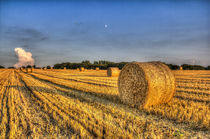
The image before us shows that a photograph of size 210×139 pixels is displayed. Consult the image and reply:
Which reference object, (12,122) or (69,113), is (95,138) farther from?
(12,122)

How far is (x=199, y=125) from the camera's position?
378cm

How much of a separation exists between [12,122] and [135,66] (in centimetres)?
446

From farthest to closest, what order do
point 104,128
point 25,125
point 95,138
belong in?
point 25,125 < point 104,128 < point 95,138

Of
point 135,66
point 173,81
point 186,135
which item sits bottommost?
point 186,135

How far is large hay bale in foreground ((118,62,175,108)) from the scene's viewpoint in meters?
5.47

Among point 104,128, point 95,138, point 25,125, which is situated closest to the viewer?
point 95,138

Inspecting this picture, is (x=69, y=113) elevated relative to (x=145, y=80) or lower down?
lower down

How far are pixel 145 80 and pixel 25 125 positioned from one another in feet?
13.0

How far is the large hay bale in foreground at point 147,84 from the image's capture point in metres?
5.47

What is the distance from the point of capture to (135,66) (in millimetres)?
6180

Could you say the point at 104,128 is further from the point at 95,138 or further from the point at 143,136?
the point at 143,136

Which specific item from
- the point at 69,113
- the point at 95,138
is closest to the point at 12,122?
the point at 69,113

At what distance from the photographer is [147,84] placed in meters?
5.47

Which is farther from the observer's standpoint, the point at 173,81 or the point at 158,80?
the point at 173,81
